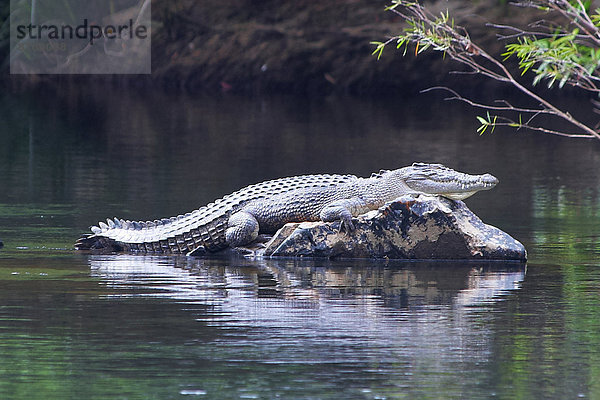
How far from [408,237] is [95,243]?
336 cm

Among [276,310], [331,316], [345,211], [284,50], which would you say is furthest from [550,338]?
[284,50]

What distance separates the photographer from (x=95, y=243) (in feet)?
45.4

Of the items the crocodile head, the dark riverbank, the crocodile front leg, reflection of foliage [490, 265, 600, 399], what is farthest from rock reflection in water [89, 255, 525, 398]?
the dark riverbank

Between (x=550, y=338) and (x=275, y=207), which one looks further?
(x=275, y=207)

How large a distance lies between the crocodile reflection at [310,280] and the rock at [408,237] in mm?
180

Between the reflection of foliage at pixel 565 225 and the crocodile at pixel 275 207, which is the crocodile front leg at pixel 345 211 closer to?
the crocodile at pixel 275 207

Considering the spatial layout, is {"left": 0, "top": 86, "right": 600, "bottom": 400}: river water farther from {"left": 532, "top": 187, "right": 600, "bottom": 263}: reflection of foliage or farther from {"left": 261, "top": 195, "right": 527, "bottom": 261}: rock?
{"left": 261, "top": 195, "right": 527, "bottom": 261}: rock

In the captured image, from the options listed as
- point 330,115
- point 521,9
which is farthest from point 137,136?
point 521,9

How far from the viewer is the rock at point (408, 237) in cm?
1291

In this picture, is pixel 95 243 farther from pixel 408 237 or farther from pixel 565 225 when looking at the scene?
pixel 565 225

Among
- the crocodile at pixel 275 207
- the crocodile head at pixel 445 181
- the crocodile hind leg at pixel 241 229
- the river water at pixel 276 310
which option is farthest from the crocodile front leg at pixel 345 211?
the crocodile hind leg at pixel 241 229

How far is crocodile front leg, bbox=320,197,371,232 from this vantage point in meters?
13.2

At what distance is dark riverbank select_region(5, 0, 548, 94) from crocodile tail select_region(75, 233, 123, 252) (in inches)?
1405

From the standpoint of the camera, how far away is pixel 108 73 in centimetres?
5634
